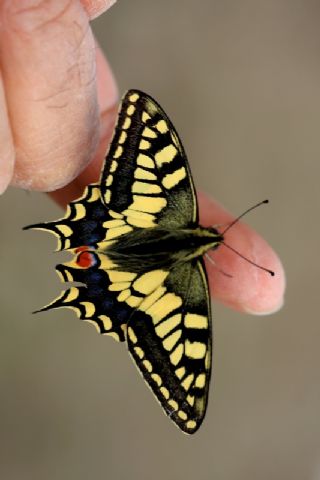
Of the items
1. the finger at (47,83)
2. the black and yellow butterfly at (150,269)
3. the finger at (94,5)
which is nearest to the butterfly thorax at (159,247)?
the black and yellow butterfly at (150,269)

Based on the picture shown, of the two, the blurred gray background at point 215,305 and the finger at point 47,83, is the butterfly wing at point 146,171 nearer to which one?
the finger at point 47,83

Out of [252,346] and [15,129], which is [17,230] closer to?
[252,346]

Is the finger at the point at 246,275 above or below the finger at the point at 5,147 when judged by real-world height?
below

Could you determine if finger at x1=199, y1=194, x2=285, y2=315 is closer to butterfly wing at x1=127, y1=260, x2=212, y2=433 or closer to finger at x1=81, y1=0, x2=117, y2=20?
butterfly wing at x1=127, y1=260, x2=212, y2=433

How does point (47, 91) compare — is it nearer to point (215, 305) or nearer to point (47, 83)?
point (47, 83)

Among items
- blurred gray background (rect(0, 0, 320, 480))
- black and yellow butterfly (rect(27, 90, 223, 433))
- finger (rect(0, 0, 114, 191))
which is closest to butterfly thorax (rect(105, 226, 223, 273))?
black and yellow butterfly (rect(27, 90, 223, 433))

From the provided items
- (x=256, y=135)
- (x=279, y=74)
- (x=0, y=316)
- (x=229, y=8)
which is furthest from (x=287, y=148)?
(x=0, y=316)

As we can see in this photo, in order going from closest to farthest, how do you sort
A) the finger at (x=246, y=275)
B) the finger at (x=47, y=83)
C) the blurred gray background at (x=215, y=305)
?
the finger at (x=47, y=83)
the finger at (x=246, y=275)
the blurred gray background at (x=215, y=305)
